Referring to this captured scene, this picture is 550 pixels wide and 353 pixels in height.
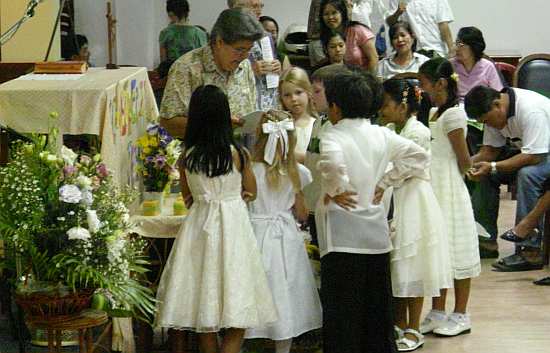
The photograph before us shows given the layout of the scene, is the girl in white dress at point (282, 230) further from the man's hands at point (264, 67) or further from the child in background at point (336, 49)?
the child in background at point (336, 49)

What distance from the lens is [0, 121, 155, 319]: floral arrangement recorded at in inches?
140

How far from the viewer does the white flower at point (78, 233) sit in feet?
11.5

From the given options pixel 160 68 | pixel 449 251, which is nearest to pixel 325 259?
pixel 449 251

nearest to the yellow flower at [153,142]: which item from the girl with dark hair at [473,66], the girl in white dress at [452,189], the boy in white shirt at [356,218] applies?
the boy in white shirt at [356,218]

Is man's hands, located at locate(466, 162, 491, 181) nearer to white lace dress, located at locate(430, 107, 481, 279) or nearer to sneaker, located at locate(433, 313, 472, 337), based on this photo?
white lace dress, located at locate(430, 107, 481, 279)

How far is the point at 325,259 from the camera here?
483 cm

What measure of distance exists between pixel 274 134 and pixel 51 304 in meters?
1.54

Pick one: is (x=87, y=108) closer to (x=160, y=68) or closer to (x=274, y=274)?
(x=274, y=274)

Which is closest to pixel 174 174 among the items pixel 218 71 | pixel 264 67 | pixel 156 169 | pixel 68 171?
pixel 156 169

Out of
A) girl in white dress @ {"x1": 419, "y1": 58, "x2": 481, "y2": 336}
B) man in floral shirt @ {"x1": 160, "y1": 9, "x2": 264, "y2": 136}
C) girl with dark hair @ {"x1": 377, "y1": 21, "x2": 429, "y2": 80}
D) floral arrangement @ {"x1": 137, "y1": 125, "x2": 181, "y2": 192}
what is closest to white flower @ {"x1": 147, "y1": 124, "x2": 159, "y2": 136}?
floral arrangement @ {"x1": 137, "y1": 125, "x2": 181, "y2": 192}

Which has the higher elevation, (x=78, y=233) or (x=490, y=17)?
(x=490, y=17)

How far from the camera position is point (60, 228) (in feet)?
11.7

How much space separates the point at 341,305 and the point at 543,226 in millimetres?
2794

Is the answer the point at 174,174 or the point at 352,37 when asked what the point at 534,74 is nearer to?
the point at 352,37
